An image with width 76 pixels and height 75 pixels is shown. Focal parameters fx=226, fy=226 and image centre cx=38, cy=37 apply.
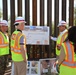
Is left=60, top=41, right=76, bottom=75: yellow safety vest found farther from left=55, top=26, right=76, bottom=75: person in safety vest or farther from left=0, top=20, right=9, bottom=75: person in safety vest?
left=0, top=20, right=9, bottom=75: person in safety vest

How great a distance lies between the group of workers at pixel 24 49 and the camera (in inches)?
108

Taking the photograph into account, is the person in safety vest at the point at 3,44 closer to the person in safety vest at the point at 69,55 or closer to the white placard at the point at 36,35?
the white placard at the point at 36,35

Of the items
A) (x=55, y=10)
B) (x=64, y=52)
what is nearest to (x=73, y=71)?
(x=64, y=52)

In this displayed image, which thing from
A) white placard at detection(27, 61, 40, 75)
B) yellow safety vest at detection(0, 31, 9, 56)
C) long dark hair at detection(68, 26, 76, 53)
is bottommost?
white placard at detection(27, 61, 40, 75)

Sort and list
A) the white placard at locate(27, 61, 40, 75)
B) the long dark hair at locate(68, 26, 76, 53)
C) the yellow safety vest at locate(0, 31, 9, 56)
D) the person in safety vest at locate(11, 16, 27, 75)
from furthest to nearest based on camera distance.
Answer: the white placard at locate(27, 61, 40, 75) < the yellow safety vest at locate(0, 31, 9, 56) < the person in safety vest at locate(11, 16, 27, 75) < the long dark hair at locate(68, 26, 76, 53)

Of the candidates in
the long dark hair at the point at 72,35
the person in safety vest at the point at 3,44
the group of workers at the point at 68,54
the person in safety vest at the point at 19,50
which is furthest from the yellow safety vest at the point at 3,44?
the long dark hair at the point at 72,35

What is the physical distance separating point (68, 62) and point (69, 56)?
0.09 metres

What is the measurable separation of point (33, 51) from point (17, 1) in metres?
1.50

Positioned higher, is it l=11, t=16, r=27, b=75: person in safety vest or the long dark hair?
the long dark hair

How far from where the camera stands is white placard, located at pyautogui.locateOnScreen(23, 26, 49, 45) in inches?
234

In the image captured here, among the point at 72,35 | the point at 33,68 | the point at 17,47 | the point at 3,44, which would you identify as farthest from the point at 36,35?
the point at 72,35

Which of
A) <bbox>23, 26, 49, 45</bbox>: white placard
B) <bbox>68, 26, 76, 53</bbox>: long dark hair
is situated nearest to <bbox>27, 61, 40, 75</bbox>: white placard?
<bbox>23, 26, 49, 45</bbox>: white placard

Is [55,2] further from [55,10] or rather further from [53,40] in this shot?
[53,40]

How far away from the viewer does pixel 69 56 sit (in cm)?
277
